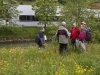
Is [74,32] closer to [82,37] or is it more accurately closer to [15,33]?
[82,37]

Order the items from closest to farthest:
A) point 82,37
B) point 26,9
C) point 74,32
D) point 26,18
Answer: point 82,37 → point 74,32 → point 26,18 → point 26,9

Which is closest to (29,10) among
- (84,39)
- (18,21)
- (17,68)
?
(18,21)

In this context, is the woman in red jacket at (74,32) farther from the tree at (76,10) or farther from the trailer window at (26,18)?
the trailer window at (26,18)

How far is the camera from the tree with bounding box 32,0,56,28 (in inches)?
1780

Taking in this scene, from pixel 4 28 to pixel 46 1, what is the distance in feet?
30.0

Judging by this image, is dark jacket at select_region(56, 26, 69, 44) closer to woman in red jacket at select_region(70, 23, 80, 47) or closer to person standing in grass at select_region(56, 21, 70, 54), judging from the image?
person standing in grass at select_region(56, 21, 70, 54)

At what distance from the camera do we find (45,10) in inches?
1806

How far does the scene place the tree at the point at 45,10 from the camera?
1780 inches

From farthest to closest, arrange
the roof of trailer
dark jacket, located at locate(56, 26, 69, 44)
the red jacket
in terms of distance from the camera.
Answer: the roof of trailer, the red jacket, dark jacket, located at locate(56, 26, 69, 44)

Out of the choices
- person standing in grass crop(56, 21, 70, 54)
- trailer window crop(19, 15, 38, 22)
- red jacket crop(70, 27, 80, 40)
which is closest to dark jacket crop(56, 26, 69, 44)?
person standing in grass crop(56, 21, 70, 54)

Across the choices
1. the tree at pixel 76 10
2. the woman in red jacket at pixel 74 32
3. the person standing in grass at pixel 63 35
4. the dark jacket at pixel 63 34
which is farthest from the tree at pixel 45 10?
the dark jacket at pixel 63 34

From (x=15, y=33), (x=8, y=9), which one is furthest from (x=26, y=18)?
(x=15, y=33)

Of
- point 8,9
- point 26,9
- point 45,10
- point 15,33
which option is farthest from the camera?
point 26,9

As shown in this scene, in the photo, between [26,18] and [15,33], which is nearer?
[15,33]
